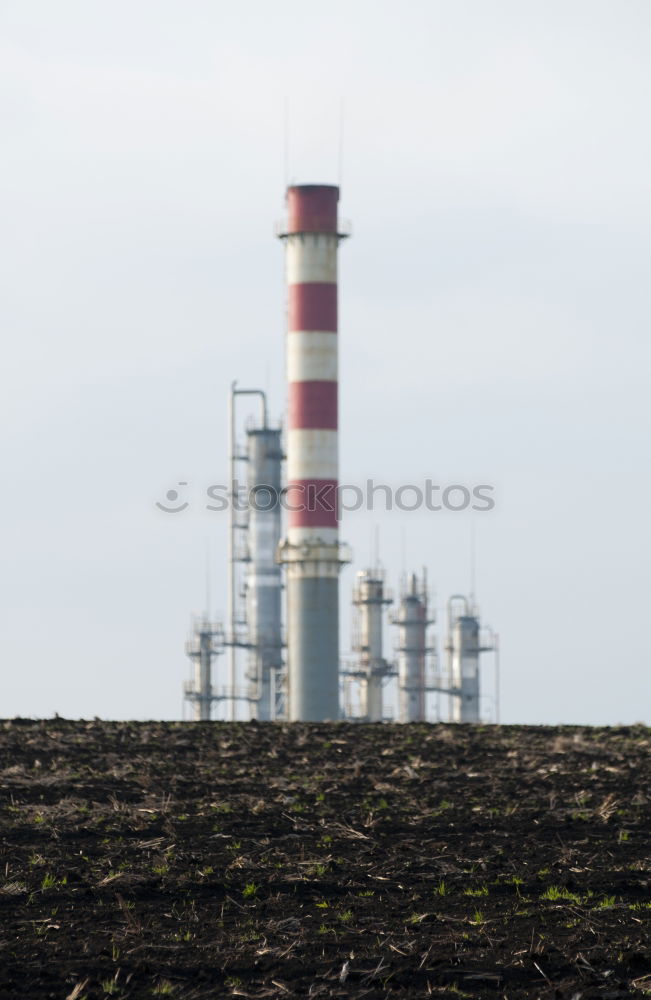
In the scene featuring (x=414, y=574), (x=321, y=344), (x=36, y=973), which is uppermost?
(x=321, y=344)

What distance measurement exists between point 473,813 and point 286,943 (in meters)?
4.72

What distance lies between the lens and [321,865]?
510 inches

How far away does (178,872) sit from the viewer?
12.7m

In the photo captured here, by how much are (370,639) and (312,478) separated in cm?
1387

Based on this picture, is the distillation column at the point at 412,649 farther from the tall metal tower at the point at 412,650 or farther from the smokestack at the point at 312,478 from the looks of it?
the smokestack at the point at 312,478

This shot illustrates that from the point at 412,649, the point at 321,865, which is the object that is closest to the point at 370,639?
the point at 412,649

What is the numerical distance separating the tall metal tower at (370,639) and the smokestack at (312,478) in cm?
1067

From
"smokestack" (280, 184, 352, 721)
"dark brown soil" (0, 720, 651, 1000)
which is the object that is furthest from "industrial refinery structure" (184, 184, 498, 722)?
"dark brown soil" (0, 720, 651, 1000)

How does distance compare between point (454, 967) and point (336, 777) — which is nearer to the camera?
point (454, 967)

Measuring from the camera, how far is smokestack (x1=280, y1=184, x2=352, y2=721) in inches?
1801

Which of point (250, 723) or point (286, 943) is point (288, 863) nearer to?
point (286, 943)

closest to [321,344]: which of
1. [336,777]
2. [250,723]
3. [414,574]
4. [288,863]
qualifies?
[414,574]

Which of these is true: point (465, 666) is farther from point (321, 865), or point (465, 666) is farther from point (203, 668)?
point (321, 865)

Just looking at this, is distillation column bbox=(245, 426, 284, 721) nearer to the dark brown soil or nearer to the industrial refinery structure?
the industrial refinery structure
